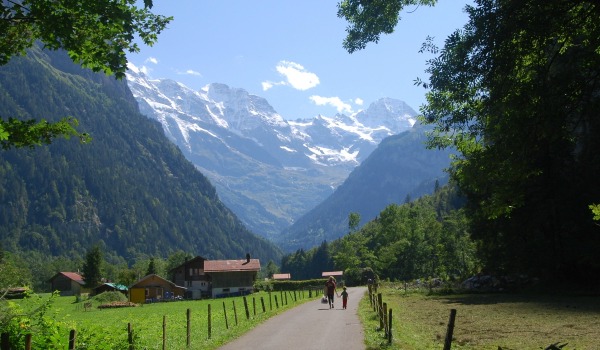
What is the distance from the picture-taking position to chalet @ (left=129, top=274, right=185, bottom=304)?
9054 centimetres

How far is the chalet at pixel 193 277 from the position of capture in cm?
10812

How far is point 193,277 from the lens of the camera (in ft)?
367

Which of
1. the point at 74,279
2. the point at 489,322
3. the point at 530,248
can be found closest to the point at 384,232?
the point at 530,248

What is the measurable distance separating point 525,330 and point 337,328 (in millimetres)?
7721

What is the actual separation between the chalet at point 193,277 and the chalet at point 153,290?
182 inches

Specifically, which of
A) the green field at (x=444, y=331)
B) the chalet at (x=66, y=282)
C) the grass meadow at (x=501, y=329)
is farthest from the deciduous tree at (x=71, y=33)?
the chalet at (x=66, y=282)

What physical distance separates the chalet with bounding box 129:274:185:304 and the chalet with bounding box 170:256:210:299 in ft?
15.2

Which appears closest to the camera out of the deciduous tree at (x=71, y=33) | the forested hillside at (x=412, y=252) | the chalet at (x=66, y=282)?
the deciduous tree at (x=71, y=33)

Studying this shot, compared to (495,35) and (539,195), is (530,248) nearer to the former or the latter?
(539,195)

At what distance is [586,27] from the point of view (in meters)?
11.0

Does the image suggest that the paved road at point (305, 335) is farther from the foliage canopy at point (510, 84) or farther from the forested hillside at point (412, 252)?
the forested hillside at point (412, 252)

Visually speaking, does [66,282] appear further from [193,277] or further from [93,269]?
[193,277]

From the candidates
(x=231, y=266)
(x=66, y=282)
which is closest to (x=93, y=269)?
(x=66, y=282)

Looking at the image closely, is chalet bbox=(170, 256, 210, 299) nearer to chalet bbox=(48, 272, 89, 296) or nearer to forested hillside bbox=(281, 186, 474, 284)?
forested hillside bbox=(281, 186, 474, 284)
